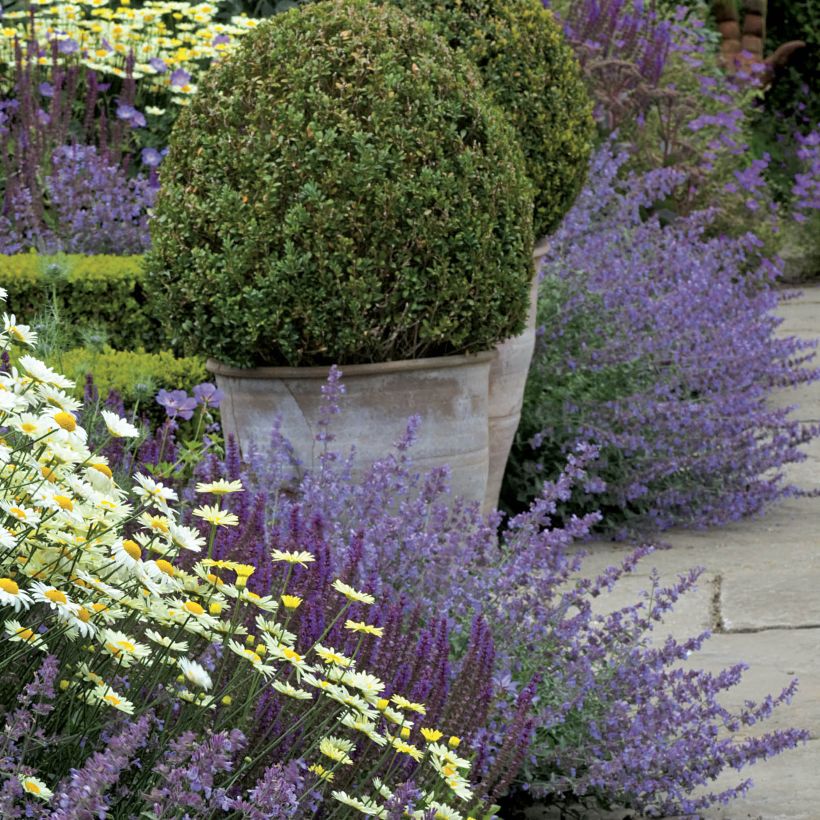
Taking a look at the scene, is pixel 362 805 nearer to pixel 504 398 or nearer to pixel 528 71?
pixel 504 398

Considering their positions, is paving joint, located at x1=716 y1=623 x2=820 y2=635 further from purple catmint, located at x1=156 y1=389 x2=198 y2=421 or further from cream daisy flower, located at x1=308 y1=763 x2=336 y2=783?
cream daisy flower, located at x1=308 y1=763 x2=336 y2=783

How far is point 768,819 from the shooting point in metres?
3.05

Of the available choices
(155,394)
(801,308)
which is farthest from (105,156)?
(801,308)

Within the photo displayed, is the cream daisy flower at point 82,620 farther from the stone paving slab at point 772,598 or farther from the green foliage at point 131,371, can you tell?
the stone paving slab at point 772,598

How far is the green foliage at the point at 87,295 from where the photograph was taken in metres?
5.61

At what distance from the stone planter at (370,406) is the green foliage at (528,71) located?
3.63 feet

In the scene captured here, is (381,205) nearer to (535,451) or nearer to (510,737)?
(535,451)

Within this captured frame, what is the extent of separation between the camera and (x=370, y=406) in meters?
4.23

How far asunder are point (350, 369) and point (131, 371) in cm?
92

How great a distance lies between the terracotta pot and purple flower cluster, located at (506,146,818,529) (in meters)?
0.17

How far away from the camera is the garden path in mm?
3244

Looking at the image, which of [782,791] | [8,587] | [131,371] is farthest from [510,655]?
[131,371]

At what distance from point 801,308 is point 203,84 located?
7.13 m

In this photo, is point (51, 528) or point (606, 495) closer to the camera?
point (51, 528)
